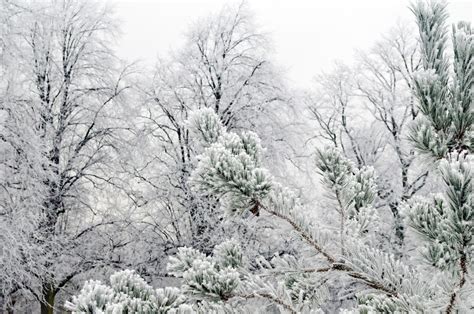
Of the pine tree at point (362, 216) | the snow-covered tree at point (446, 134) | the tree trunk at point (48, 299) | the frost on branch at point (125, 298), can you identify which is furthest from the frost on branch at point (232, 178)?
the tree trunk at point (48, 299)

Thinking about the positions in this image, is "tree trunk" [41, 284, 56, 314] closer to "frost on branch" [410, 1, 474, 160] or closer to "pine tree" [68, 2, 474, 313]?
"pine tree" [68, 2, 474, 313]

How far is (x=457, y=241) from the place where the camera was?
131 centimetres

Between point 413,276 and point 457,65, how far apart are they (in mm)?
844

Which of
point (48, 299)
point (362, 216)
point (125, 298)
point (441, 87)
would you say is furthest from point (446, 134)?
point (48, 299)

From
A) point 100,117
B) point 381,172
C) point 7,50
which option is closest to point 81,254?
point 100,117

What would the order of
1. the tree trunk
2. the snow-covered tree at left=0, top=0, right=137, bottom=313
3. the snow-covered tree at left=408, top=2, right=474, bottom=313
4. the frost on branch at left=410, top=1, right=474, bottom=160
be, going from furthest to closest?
the tree trunk, the snow-covered tree at left=0, top=0, right=137, bottom=313, the frost on branch at left=410, top=1, right=474, bottom=160, the snow-covered tree at left=408, top=2, right=474, bottom=313

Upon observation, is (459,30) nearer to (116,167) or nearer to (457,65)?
(457,65)

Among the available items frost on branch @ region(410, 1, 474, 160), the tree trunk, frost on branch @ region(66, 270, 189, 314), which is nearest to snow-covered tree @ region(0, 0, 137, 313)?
the tree trunk

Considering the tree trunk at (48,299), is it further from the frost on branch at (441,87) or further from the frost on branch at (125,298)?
the frost on branch at (441,87)

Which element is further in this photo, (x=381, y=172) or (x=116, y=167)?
(x=381, y=172)

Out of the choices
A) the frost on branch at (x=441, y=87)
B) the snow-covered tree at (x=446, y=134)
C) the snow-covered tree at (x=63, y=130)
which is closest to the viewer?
the snow-covered tree at (x=446, y=134)

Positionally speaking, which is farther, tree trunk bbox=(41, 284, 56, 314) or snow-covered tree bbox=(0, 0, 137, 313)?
tree trunk bbox=(41, 284, 56, 314)

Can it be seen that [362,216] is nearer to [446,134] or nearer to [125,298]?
[446,134]

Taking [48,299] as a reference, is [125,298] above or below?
above
